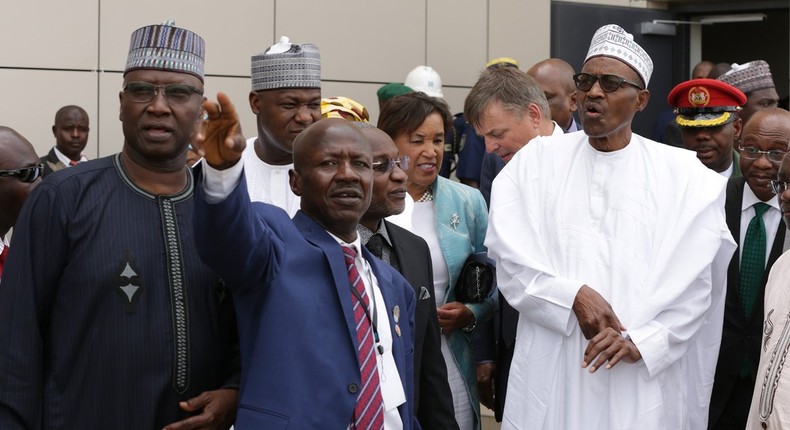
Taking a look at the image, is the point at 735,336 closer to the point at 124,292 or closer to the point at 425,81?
the point at 124,292

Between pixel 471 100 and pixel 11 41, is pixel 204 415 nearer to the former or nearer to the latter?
pixel 471 100

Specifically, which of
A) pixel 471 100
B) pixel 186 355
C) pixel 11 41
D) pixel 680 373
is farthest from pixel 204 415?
pixel 11 41

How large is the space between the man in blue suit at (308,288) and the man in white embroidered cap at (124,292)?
168 mm

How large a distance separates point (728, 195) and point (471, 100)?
4.34ft

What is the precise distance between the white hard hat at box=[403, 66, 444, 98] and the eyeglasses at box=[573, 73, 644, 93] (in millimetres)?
5744

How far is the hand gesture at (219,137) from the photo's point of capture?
292 cm

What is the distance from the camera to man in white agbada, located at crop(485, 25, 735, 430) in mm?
4449

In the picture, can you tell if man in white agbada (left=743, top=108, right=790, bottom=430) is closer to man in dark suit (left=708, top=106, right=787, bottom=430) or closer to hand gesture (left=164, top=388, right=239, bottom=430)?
man in dark suit (left=708, top=106, right=787, bottom=430)

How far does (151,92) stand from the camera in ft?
10.8

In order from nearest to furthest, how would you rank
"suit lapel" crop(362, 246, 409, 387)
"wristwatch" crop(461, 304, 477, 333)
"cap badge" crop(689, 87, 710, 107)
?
1. "suit lapel" crop(362, 246, 409, 387)
2. "wristwatch" crop(461, 304, 477, 333)
3. "cap badge" crop(689, 87, 710, 107)

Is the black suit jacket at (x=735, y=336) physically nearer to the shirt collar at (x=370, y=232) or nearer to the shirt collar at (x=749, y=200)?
the shirt collar at (x=749, y=200)

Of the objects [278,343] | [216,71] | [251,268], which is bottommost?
[278,343]

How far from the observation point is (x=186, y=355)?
3264 millimetres

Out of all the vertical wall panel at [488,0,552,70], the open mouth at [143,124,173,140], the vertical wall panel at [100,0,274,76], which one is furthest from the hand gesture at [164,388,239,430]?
the vertical wall panel at [488,0,552,70]
